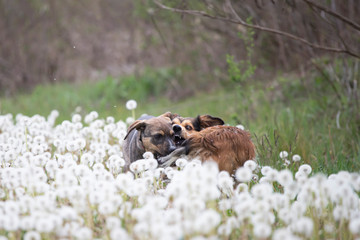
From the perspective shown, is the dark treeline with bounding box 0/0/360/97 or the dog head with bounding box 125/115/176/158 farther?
the dark treeline with bounding box 0/0/360/97

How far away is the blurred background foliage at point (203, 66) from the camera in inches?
232

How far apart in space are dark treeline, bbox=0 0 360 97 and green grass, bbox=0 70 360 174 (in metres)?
0.56

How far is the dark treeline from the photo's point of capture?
8289 millimetres

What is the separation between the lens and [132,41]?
48.6 feet

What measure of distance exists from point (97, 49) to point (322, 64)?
10.5 meters

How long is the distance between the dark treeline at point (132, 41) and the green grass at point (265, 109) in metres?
0.56

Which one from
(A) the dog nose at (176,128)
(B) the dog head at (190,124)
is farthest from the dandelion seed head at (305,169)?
(A) the dog nose at (176,128)

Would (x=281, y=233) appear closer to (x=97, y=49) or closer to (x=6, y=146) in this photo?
(x=6, y=146)

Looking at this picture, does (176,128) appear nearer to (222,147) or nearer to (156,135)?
(156,135)

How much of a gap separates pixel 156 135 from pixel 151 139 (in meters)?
0.08

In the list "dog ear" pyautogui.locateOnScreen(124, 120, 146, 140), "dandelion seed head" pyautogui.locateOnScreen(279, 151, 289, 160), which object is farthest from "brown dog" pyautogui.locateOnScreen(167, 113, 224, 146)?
"dandelion seed head" pyautogui.locateOnScreen(279, 151, 289, 160)

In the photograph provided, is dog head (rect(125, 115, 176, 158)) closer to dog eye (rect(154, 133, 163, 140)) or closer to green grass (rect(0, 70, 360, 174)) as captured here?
dog eye (rect(154, 133, 163, 140))

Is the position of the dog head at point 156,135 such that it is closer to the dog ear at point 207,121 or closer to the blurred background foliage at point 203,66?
the dog ear at point 207,121

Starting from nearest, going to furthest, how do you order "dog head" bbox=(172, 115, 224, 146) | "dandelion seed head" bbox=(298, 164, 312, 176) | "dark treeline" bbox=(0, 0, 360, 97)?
"dandelion seed head" bbox=(298, 164, 312, 176)
"dog head" bbox=(172, 115, 224, 146)
"dark treeline" bbox=(0, 0, 360, 97)
